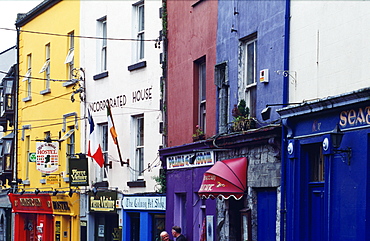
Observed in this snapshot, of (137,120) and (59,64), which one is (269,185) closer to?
(137,120)

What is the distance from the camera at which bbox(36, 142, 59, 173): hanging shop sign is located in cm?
2838

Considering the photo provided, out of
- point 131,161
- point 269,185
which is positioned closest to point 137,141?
point 131,161

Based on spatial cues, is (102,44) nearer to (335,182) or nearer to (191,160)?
(191,160)

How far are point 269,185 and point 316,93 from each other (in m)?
2.44

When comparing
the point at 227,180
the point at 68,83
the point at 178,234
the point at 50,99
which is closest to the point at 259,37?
the point at 227,180

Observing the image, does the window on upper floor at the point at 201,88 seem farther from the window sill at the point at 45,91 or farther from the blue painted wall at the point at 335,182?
the window sill at the point at 45,91

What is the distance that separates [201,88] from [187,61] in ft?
3.00

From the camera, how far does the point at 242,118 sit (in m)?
17.1

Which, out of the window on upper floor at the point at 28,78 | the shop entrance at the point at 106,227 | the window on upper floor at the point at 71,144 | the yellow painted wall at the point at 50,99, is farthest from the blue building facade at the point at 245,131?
the window on upper floor at the point at 28,78

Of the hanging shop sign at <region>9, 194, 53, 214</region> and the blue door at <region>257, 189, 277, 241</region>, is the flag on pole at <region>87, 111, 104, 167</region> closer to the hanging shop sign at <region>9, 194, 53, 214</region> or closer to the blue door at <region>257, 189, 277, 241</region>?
the hanging shop sign at <region>9, 194, 53, 214</region>

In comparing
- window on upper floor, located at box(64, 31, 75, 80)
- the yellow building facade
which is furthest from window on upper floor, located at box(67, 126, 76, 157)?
window on upper floor, located at box(64, 31, 75, 80)

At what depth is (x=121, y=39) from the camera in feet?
81.2

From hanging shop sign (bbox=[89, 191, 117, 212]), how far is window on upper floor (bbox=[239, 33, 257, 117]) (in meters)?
8.32

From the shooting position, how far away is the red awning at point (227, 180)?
17.0m
